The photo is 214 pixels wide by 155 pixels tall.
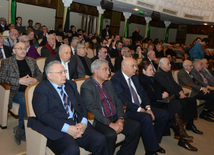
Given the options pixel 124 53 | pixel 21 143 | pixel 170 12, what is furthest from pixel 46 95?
pixel 170 12

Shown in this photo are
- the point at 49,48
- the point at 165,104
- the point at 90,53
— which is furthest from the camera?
the point at 90,53

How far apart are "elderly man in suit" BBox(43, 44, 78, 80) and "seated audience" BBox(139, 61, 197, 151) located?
1.11m

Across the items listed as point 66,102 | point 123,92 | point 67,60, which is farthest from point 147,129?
point 67,60

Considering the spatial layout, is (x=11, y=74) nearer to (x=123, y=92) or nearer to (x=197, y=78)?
(x=123, y=92)

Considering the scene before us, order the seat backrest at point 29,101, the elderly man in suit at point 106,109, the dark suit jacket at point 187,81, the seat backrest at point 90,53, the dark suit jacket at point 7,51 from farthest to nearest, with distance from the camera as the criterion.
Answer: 1. the seat backrest at point 90,53
2. the dark suit jacket at point 187,81
3. the dark suit jacket at point 7,51
4. the elderly man in suit at point 106,109
5. the seat backrest at point 29,101

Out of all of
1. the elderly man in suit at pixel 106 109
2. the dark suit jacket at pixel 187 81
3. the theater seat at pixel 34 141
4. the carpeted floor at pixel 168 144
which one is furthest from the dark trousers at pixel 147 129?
the dark suit jacket at pixel 187 81

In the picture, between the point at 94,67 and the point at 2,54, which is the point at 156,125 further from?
the point at 2,54

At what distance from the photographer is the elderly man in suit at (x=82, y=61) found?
3.54 meters

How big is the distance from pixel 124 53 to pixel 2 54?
8.66ft

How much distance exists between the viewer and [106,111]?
2.20m

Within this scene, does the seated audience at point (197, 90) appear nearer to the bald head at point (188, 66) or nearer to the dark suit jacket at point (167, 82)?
the bald head at point (188, 66)

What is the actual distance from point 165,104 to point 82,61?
1.77 meters

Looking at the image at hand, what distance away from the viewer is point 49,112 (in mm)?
1811

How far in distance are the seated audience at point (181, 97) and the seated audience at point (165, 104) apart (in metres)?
Answer: 0.25
